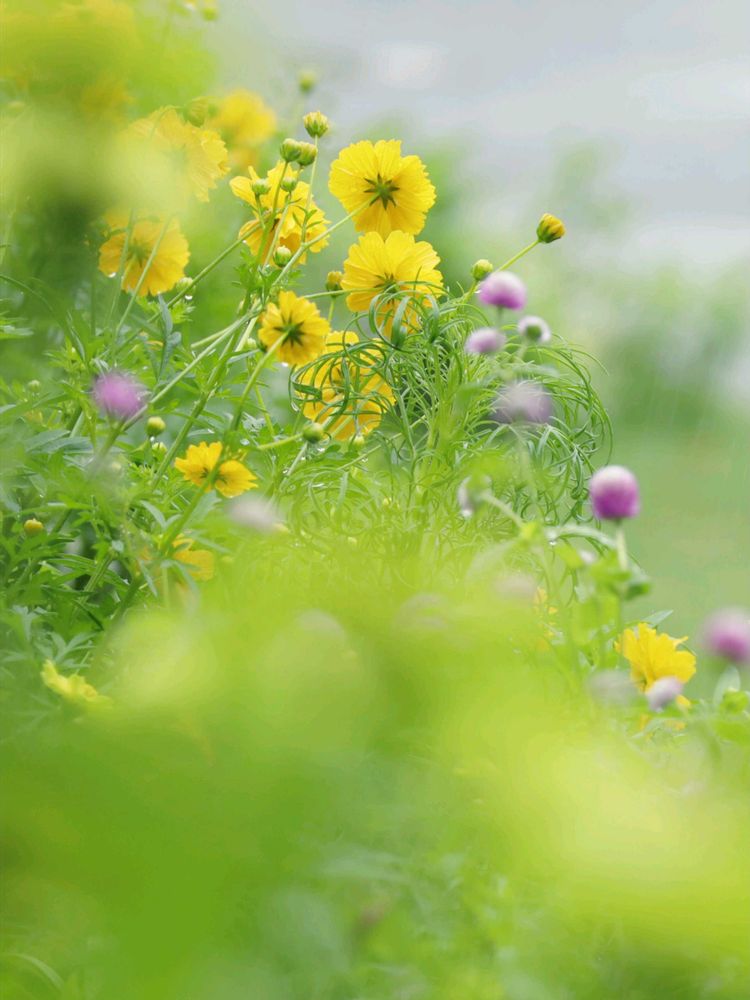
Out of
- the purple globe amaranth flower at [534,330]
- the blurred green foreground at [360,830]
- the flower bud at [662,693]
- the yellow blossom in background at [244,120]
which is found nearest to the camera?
the blurred green foreground at [360,830]

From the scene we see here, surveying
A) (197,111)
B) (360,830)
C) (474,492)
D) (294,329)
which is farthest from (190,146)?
(360,830)

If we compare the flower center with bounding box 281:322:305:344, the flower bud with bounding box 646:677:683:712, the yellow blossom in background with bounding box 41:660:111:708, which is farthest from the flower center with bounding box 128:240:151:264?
the flower bud with bounding box 646:677:683:712

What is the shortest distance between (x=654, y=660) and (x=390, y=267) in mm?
291

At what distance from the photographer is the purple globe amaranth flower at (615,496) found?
44cm

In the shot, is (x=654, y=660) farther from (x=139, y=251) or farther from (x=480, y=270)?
(x=139, y=251)

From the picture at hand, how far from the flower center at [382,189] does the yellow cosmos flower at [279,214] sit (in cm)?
4

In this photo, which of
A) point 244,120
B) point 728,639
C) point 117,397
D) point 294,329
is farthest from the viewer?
point 244,120

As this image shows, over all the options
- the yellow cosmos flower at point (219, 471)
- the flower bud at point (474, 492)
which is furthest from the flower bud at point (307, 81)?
the flower bud at point (474, 492)

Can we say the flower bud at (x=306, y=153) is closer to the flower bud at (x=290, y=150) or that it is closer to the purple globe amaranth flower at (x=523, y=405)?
the flower bud at (x=290, y=150)

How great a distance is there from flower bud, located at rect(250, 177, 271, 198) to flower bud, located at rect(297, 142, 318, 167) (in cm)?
3

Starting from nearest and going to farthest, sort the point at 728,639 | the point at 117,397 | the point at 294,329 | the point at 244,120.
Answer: the point at 728,639
the point at 117,397
the point at 294,329
the point at 244,120

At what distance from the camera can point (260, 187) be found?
2.29ft

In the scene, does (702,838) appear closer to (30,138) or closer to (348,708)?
(348,708)

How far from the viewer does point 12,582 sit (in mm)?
658
